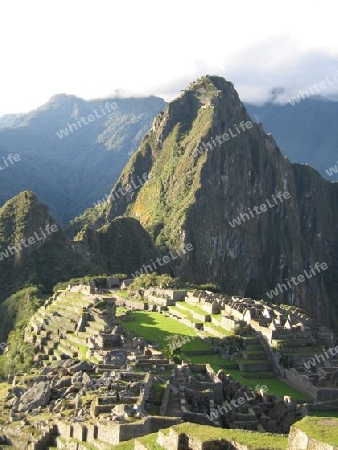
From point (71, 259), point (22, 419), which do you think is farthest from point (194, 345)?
point (71, 259)

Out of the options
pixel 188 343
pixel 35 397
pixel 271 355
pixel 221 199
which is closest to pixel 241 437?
pixel 35 397

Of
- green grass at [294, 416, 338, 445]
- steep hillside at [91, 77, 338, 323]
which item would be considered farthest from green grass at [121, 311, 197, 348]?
steep hillside at [91, 77, 338, 323]

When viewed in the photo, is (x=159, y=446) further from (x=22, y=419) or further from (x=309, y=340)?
(x=309, y=340)

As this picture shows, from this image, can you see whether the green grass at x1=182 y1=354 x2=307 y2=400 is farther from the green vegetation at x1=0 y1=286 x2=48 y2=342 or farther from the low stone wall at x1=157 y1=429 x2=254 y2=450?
the green vegetation at x1=0 y1=286 x2=48 y2=342

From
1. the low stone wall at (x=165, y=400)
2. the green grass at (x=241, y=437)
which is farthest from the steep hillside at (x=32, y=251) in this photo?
the green grass at (x=241, y=437)

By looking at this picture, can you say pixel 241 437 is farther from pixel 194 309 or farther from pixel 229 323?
pixel 194 309

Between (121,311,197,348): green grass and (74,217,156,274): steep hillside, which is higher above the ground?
(74,217,156,274): steep hillside

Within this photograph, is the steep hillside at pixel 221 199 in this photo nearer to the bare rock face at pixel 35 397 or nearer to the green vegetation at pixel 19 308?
the green vegetation at pixel 19 308
